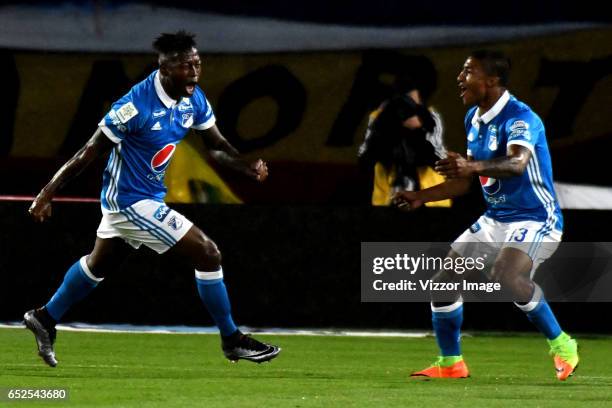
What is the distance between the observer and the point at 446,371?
883 cm

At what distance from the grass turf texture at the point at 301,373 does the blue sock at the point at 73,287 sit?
0.34 metres

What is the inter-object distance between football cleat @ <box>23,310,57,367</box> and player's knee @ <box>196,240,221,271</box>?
90cm

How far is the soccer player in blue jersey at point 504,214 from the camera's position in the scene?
860 centimetres

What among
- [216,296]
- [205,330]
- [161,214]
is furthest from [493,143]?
[205,330]

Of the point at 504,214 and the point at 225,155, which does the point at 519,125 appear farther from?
the point at 225,155

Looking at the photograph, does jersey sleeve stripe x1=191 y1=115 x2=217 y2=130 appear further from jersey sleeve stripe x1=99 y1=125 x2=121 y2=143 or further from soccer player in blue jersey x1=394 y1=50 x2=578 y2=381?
soccer player in blue jersey x1=394 y1=50 x2=578 y2=381

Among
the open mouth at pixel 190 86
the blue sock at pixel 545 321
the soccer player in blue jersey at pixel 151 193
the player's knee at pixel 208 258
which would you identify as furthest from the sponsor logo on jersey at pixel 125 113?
the blue sock at pixel 545 321

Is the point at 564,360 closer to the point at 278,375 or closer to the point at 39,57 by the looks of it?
the point at 278,375

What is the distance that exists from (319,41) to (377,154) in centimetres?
322

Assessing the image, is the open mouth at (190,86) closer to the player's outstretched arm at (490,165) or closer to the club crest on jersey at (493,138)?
the player's outstretched arm at (490,165)

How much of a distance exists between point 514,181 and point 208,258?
1716 mm

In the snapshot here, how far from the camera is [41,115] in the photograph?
14.5 m

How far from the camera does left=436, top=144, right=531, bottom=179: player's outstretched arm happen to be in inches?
310

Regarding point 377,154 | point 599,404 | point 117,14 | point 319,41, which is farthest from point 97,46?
point 599,404
